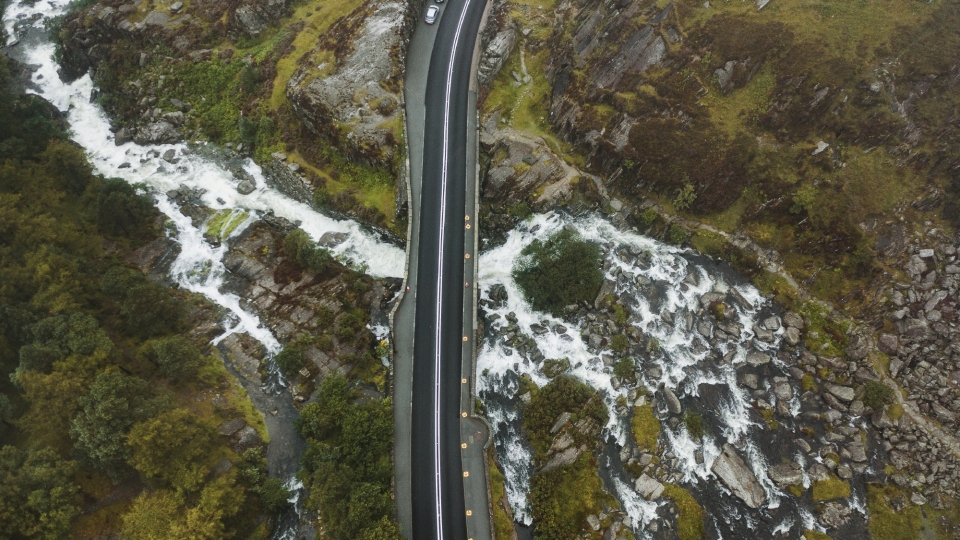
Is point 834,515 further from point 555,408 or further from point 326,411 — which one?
point 326,411

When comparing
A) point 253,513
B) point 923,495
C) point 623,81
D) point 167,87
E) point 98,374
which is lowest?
point 253,513

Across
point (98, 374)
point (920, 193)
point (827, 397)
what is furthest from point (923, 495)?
point (98, 374)

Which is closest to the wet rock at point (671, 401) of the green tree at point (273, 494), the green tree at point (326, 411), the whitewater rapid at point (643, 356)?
the whitewater rapid at point (643, 356)

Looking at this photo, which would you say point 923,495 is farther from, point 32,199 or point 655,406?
point 32,199

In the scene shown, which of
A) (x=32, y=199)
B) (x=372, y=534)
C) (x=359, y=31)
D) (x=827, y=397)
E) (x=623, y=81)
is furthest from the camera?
(x=359, y=31)

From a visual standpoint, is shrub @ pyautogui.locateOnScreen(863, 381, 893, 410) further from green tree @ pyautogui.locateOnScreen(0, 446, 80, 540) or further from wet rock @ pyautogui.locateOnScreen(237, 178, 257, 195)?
wet rock @ pyautogui.locateOnScreen(237, 178, 257, 195)

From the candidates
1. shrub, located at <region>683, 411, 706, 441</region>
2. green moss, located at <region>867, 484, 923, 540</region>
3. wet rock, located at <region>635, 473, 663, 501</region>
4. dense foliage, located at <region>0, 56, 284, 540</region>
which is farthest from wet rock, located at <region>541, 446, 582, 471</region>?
green moss, located at <region>867, 484, 923, 540</region>
